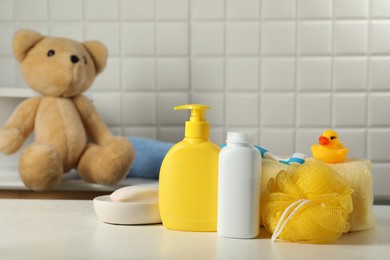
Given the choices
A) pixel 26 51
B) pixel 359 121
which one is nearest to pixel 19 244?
pixel 26 51

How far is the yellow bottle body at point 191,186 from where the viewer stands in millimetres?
690

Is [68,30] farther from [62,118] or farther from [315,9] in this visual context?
[315,9]

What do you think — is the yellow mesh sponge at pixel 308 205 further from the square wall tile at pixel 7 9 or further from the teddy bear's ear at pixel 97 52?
the square wall tile at pixel 7 9

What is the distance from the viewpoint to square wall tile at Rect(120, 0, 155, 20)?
6.14 feet

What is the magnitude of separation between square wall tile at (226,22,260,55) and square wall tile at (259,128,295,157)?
0.89ft

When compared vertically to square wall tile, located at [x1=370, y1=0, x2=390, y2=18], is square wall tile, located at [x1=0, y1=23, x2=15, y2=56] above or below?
below

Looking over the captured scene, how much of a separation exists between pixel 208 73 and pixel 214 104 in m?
0.11

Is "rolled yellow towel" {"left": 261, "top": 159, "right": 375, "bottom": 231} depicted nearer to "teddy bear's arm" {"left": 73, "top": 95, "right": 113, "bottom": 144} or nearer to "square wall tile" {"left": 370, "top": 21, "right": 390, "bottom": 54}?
"teddy bear's arm" {"left": 73, "top": 95, "right": 113, "bottom": 144}

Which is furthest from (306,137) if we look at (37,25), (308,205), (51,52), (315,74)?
(308,205)

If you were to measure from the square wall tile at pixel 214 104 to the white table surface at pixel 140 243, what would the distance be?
111 cm

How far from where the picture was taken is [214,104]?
1.87 metres

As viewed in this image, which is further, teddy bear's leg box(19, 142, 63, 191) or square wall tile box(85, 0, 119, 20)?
square wall tile box(85, 0, 119, 20)

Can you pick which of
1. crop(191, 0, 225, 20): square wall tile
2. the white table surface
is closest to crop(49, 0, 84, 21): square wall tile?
crop(191, 0, 225, 20): square wall tile

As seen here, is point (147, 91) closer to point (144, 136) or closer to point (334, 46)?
point (144, 136)
